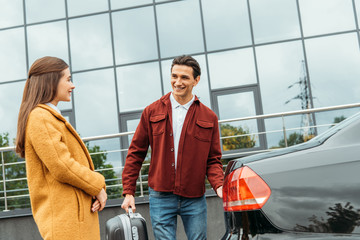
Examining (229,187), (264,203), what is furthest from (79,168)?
(264,203)

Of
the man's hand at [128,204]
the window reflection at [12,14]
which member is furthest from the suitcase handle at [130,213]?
the window reflection at [12,14]

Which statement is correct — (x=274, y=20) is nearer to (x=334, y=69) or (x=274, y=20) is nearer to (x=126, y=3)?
(x=334, y=69)

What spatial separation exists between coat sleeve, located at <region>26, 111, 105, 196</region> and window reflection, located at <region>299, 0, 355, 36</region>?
9.12 meters

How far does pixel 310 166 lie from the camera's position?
1931 mm

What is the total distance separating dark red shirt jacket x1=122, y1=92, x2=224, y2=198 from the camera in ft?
9.46

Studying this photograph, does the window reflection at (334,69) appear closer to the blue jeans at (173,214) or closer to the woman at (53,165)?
the blue jeans at (173,214)

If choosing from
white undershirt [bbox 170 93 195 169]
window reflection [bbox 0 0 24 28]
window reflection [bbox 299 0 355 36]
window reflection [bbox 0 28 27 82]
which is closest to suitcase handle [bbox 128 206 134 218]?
white undershirt [bbox 170 93 195 169]

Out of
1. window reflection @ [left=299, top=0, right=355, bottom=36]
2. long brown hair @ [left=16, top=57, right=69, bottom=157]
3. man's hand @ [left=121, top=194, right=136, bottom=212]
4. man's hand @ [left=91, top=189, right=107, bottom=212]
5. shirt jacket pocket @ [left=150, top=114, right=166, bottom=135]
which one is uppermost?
window reflection @ [left=299, top=0, right=355, bottom=36]

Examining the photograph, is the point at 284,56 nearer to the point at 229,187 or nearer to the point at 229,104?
the point at 229,104

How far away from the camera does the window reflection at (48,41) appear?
1095 centimetres

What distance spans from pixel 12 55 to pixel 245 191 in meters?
10.7

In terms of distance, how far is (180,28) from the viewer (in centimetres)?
1049

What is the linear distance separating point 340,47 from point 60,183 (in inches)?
369

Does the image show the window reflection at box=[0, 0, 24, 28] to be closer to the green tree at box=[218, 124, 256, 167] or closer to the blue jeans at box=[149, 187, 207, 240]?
the green tree at box=[218, 124, 256, 167]
